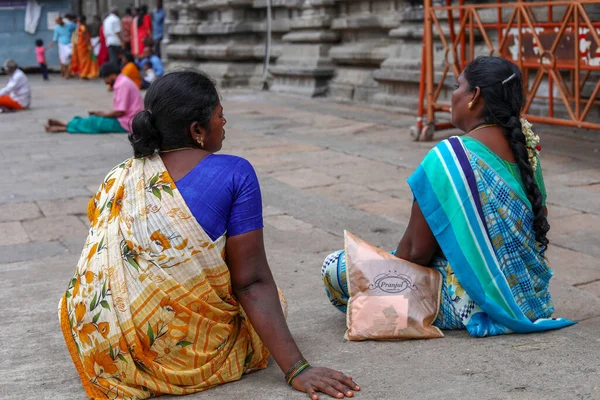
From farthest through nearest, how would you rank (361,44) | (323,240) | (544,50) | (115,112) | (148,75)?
A: (148,75) < (361,44) < (115,112) < (544,50) < (323,240)

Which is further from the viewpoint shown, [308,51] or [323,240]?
[308,51]

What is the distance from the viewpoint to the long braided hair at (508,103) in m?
2.83

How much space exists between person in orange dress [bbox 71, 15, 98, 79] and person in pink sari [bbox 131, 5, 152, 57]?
6.70 feet

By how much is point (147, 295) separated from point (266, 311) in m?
0.37

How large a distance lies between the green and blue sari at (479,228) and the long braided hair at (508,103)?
39 millimetres

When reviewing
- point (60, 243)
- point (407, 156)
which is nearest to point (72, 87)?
point (407, 156)

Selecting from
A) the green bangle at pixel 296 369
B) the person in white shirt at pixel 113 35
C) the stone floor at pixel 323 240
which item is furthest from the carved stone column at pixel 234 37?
the green bangle at pixel 296 369

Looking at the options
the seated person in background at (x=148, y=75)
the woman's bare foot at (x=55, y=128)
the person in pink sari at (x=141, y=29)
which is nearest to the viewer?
the woman's bare foot at (x=55, y=128)

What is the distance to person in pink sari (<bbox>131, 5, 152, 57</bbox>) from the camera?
18.4 meters

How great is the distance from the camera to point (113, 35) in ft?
62.1

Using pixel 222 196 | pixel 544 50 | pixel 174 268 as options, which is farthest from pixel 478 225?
pixel 544 50

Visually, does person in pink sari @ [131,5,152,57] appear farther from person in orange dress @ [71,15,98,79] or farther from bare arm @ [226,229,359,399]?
bare arm @ [226,229,359,399]

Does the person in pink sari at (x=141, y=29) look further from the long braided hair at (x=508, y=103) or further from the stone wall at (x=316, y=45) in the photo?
the long braided hair at (x=508, y=103)

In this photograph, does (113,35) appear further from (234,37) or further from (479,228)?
(479,228)
